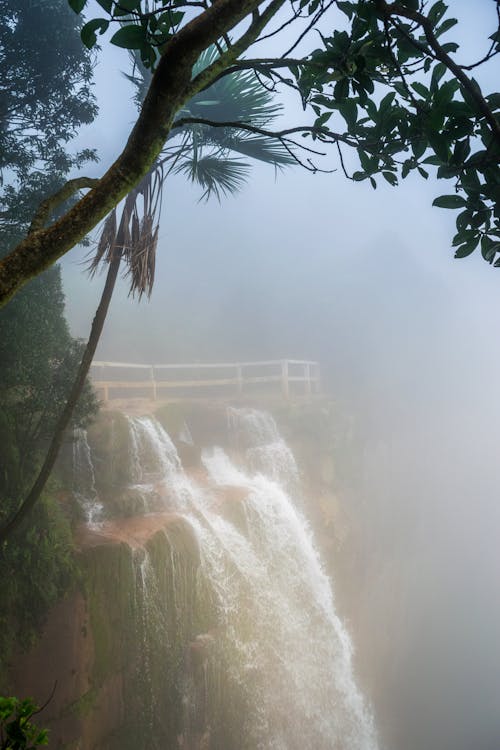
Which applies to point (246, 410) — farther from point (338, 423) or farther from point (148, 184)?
point (148, 184)

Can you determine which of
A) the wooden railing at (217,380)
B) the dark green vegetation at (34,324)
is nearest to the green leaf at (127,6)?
the dark green vegetation at (34,324)

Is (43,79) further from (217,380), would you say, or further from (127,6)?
(217,380)

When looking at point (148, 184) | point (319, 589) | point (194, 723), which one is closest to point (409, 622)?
point (319, 589)

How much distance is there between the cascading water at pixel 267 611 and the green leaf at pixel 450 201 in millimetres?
5507

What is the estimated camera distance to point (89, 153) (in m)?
5.44

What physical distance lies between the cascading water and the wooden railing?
2.24 metres

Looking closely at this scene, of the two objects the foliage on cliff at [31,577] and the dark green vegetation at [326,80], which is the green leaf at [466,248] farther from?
the foliage on cliff at [31,577]

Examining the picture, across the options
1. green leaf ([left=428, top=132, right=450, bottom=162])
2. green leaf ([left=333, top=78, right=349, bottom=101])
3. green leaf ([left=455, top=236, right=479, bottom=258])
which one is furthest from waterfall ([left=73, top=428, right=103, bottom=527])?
green leaf ([left=428, top=132, right=450, bottom=162])

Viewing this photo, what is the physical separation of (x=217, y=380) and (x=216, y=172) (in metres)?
6.75

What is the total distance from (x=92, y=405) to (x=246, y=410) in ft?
16.4

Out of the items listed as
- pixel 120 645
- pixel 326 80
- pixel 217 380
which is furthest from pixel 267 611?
pixel 326 80

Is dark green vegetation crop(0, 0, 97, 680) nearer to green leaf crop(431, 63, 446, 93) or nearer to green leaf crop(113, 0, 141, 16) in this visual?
green leaf crop(113, 0, 141, 16)

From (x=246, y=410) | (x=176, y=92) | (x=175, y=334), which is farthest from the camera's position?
(x=175, y=334)

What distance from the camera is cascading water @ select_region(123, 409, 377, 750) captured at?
6.11 m
